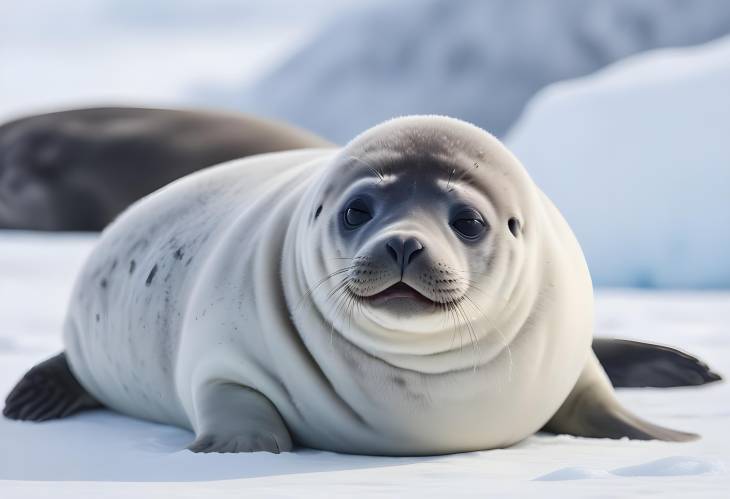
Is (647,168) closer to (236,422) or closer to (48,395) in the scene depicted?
(48,395)

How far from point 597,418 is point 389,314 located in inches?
33.1

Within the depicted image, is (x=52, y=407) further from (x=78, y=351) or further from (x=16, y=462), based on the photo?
(x=16, y=462)

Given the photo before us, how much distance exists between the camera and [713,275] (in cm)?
669

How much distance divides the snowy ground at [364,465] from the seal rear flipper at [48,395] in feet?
0.21

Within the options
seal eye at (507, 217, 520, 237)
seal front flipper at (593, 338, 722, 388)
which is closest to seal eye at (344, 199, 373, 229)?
seal eye at (507, 217, 520, 237)

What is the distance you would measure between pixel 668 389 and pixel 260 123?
236 inches

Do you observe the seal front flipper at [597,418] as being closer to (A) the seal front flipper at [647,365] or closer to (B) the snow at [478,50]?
(A) the seal front flipper at [647,365]

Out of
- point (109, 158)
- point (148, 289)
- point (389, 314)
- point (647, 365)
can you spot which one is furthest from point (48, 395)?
point (109, 158)

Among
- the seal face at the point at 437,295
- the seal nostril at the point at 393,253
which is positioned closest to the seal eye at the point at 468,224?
the seal face at the point at 437,295

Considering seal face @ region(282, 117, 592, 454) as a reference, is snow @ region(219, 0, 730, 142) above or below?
above

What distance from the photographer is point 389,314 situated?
2.40 metres

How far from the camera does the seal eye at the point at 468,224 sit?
255cm

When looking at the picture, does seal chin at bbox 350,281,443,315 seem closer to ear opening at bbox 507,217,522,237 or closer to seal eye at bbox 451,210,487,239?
seal eye at bbox 451,210,487,239

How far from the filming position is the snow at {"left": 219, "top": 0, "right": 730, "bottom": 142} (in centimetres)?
1753
